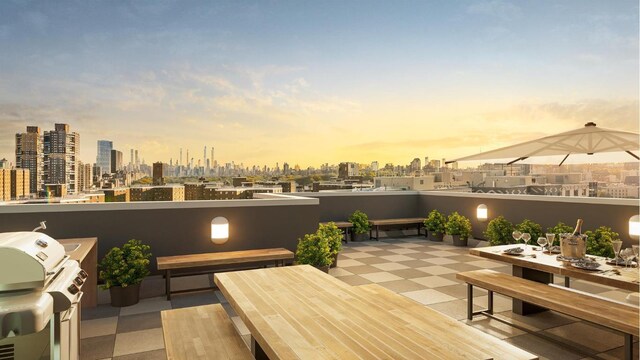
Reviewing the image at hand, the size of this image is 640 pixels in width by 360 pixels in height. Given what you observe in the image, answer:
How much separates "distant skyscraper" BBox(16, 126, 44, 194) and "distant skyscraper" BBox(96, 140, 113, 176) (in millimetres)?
2623

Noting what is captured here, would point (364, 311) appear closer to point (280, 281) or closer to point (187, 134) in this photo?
point (280, 281)

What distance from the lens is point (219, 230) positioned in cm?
576

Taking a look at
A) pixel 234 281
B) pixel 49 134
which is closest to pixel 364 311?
pixel 234 281

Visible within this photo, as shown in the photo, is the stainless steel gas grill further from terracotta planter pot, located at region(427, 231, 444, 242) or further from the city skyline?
terracotta planter pot, located at region(427, 231, 444, 242)

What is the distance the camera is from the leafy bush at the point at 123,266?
16.1 ft

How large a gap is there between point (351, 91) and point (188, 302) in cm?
1053

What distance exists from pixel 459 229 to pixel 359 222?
98.7 inches

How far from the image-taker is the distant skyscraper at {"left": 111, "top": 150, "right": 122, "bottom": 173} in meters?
18.1

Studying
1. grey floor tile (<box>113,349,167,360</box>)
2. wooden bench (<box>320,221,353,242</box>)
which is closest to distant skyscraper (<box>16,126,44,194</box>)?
wooden bench (<box>320,221,353,242</box>)

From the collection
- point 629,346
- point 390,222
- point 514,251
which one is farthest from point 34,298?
point 390,222

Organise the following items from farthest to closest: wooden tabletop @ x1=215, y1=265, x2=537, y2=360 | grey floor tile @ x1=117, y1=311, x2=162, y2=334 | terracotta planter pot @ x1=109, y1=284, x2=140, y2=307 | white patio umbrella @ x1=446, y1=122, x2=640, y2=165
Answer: terracotta planter pot @ x1=109, y1=284, x2=140, y2=307, white patio umbrella @ x1=446, y1=122, x2=640, y2=165, grey floor tile @ x1=117, y1=311, x2=162, y2=334, wooden tabletop @ x1=215, y1=265, x2=537, y2=360

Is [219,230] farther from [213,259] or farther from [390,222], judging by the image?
[390,222]

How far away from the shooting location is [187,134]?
63.2 feet

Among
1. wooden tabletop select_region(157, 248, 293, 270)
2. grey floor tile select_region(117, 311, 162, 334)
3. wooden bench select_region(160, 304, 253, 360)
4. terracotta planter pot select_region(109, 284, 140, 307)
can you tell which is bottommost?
grey floor tile select_region(117, 311, 162, 334)
